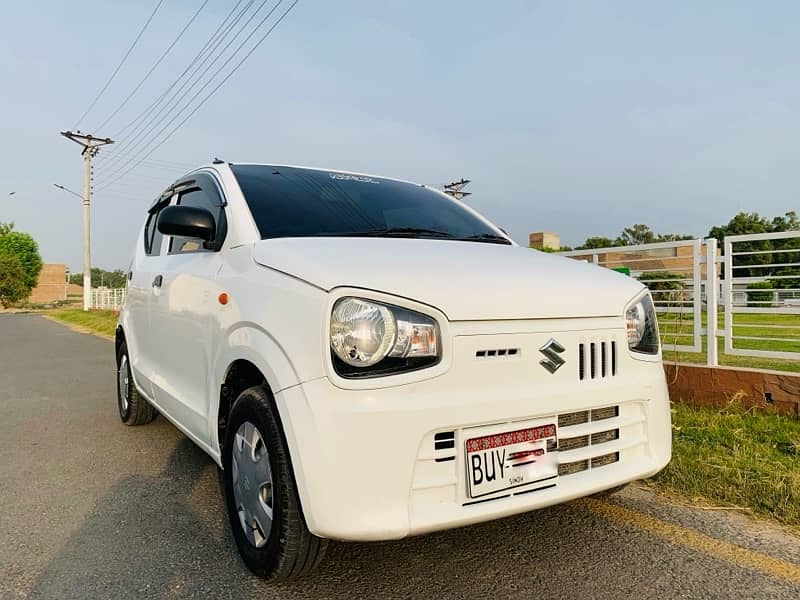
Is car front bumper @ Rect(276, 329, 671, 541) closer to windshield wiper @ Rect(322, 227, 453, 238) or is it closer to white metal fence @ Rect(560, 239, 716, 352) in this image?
windshield wiper @ Rect(322, 227, 453, 238)

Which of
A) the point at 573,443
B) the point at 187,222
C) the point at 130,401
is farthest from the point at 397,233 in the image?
the point at 130,401

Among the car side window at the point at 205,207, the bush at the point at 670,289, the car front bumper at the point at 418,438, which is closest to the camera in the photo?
the car front bumper at the point at 418,438

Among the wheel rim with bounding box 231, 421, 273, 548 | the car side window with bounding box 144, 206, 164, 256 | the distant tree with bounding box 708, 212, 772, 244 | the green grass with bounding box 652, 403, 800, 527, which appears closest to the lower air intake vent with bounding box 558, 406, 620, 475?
the wheel rim with bounding box 231, 421, 273, 548

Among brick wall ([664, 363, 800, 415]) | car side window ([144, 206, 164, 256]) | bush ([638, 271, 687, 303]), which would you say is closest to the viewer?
car side window ([144, 206, 164, 256])

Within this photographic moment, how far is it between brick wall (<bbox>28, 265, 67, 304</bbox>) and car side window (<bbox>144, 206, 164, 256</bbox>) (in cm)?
7323

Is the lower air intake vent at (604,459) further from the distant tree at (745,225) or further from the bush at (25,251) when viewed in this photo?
the bush at (25,251)

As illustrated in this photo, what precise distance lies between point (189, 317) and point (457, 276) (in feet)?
4.98

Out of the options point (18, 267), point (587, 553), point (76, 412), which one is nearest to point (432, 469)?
point (587, 553)

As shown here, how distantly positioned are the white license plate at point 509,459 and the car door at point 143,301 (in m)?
2.43

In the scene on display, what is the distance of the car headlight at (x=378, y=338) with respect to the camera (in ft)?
6.12

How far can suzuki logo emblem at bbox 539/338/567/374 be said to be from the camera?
2.06 metres

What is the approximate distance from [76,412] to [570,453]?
489 cm

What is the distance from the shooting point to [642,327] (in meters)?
2.41

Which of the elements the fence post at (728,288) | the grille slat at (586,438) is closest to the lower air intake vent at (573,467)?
the grille slat at (586,438)
